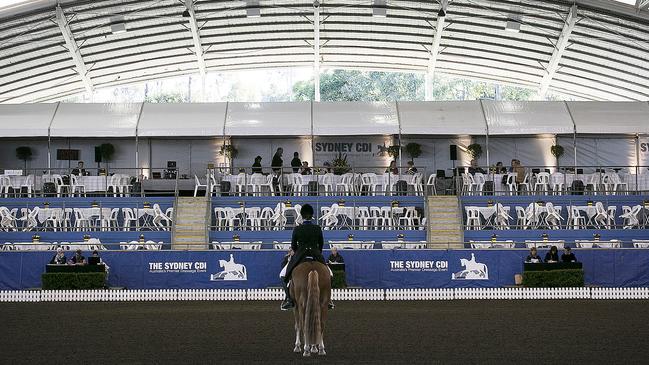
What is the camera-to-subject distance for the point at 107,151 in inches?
1494

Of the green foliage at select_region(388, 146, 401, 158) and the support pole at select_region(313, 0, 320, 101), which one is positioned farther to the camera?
the support pole at select_region(313, 0, 320, 101)


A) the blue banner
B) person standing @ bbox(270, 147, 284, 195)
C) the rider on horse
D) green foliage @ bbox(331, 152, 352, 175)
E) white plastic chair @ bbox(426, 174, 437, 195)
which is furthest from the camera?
green foliage @ bbox(331, 152, 352, 175)

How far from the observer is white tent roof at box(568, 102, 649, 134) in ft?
121

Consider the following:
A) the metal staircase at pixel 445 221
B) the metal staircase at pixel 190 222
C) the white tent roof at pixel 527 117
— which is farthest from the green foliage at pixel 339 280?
the white tent roof at pixel 527 117

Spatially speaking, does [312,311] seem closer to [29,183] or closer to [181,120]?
[29,183]

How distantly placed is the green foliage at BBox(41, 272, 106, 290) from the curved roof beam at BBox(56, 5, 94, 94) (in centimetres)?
1707

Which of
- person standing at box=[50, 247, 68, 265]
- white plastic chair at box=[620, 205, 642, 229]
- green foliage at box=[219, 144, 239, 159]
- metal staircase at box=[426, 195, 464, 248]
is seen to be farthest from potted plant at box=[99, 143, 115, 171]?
white plastic chair at box=[620, 205, 642, 229]

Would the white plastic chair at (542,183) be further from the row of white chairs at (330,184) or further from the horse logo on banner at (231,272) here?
the horse logo on banner at (231,272)

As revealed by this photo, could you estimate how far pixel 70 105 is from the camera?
37969 mm

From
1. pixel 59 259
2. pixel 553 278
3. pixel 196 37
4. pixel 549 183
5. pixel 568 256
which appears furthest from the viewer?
pixel 196 37

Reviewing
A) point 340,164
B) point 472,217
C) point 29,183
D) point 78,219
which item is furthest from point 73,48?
point 472,217

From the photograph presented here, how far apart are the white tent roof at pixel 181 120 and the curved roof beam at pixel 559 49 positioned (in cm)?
1462

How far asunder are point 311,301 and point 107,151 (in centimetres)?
2825

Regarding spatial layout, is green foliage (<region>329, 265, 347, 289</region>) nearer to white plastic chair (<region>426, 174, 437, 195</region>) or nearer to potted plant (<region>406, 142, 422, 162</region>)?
white plastic chair (<region>426, 174, 437, 195</region>)
